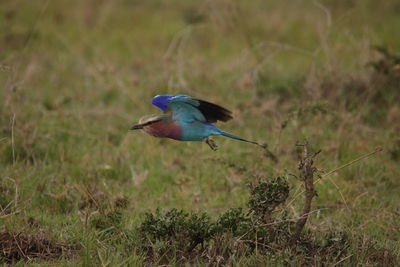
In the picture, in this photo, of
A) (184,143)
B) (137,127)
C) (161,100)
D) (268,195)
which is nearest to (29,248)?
(137,127)

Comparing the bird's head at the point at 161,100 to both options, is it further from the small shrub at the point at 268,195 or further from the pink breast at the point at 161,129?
the small shrub at the point at 268,195

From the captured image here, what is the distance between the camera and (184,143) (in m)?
5.79

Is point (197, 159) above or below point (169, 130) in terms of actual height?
below

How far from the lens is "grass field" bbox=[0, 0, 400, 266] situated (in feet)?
12.5

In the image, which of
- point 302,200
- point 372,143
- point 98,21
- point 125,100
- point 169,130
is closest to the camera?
point 169,130

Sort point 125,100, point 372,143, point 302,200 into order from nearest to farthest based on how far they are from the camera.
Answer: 1. point 302,200
2. point 372,143
3. point 125,100

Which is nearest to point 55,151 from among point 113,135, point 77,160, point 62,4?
point 77,160

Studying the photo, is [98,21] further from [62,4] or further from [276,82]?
[276,82]

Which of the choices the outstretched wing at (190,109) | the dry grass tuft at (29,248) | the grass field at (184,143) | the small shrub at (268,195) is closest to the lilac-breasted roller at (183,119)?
the outstretched wing at (190,109)

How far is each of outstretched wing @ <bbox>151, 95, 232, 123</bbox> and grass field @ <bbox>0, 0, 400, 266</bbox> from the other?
696 millimetres

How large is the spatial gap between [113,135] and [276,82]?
2006 mm

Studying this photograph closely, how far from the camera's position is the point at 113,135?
5973 millimetres

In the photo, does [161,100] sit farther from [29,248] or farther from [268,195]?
[29,248]

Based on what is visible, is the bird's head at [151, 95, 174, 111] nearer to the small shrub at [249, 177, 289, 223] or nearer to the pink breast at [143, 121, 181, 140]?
the pink breast at [143, 121, 181, 140]
